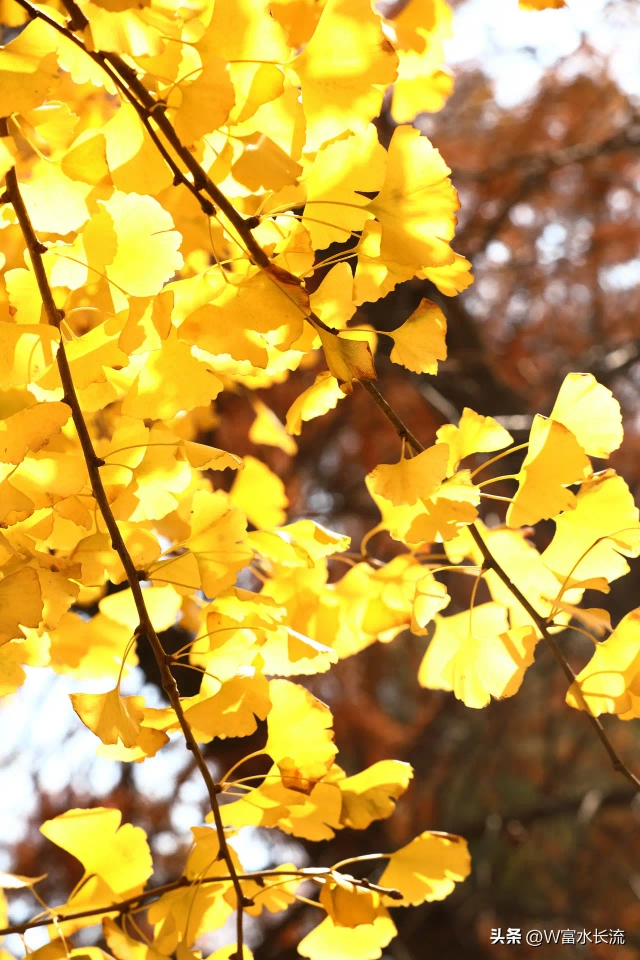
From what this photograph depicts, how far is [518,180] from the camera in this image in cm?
261

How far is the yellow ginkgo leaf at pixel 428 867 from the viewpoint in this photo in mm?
480

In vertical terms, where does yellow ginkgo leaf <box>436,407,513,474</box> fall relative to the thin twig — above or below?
above

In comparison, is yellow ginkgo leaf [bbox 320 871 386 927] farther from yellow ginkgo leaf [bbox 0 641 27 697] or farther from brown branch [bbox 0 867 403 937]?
yellow ginkgo leaf [bbox 0 641 27 697]

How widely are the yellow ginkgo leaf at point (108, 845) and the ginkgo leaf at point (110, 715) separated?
128 mm

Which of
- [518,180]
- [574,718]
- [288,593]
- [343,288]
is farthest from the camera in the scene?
[574,718]

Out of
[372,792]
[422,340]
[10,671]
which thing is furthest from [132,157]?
[372,792]

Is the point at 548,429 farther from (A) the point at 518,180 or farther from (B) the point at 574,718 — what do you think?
(B) the point at 574,718

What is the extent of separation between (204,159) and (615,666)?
32 centimetres

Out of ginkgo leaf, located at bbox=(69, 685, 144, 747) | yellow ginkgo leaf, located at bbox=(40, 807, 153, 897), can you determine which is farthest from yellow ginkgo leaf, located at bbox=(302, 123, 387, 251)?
yellow ginkgo leaf, located at bbox=(40, 807, 153, 897)

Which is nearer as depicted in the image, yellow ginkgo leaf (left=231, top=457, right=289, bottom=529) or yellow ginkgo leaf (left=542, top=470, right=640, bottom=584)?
yellow ginkgo leaf (left=542, top=470, right=640, bottom=584)

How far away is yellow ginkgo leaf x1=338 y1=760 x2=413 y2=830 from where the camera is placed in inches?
18.2

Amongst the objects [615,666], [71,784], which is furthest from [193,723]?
[71,784]

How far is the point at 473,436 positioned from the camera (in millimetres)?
396

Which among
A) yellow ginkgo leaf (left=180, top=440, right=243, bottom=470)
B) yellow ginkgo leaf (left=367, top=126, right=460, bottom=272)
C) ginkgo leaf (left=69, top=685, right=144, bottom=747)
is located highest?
yellow ginkgo leaf (left=367, top=126, right=460, bottom=272)
